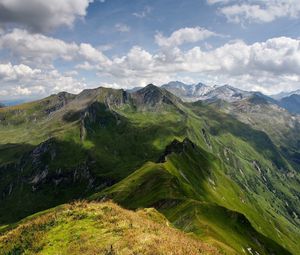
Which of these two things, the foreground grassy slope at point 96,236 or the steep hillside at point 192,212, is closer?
the foreground grassy slope at point 96,236

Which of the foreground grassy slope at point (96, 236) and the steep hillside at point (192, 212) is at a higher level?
the foreground grassy slope at point (96, 236)

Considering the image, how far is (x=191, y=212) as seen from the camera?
90875mm

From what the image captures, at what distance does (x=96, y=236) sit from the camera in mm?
28203

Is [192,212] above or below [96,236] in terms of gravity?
below

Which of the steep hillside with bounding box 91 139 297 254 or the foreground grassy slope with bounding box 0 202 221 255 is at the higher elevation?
the foreground grassy slope with bounding box 0 202 221 255

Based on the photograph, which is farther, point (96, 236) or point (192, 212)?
point (192, 212)

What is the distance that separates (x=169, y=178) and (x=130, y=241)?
129298 millimetres

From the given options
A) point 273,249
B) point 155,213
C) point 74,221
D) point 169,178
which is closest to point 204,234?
point 155,213

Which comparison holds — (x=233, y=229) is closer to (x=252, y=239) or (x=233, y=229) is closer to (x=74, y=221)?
(x=252, y=239)

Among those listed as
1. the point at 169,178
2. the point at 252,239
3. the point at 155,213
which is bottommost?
the point at 252,239

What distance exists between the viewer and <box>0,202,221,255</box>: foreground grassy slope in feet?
78.7

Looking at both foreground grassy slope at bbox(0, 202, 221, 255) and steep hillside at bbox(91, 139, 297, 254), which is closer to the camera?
foreground grassy slope at bbox(0, 202, 221, 255)

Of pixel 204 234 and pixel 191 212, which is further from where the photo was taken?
pixel 191 212

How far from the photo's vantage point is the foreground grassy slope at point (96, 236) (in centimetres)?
2398
